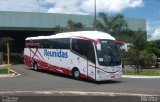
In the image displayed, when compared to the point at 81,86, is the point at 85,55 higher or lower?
higher

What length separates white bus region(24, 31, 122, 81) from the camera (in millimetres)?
24234

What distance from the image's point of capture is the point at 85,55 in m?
25.1

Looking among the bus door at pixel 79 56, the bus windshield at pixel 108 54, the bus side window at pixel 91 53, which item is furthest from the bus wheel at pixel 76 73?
the bus windshield at pixel 108 54

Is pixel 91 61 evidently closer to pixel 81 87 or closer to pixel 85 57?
pixel 85 57

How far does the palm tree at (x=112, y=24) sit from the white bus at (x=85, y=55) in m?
13.3

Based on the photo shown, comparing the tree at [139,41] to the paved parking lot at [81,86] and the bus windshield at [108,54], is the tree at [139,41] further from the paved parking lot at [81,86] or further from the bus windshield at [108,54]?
the bus windshield at [108,54]

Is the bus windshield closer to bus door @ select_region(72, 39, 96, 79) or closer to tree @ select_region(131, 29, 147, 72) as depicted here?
bus door @ select_region(72, 39, 96, 79)

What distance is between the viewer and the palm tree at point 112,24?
1678 inches

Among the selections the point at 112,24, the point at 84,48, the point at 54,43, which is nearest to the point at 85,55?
the point at 84,48

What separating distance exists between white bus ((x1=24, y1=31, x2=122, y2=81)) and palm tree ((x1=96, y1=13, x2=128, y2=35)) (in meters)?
13.3

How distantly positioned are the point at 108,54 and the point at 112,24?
18.6 metres

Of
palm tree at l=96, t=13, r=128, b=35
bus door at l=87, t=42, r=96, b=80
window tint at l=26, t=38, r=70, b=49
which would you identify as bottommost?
bus door at l=87, t=42, r=96, b=80

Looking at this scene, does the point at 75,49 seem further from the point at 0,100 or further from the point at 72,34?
the point at 0,100

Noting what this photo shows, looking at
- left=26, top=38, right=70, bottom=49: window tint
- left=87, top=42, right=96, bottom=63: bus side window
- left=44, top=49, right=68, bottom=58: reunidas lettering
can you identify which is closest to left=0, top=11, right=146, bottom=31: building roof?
left=26, top=38, right=70, bottom=49: window tint
